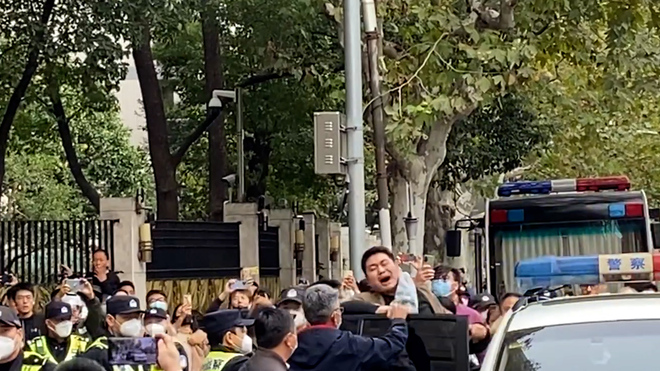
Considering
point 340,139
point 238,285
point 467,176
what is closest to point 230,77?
point 467,176

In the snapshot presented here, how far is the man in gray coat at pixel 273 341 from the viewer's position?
19.3 feet

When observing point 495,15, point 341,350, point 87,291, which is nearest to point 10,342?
point 341,350

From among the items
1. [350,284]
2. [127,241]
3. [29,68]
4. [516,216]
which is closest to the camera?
[350,284]

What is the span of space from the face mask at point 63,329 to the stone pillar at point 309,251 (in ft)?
49.5

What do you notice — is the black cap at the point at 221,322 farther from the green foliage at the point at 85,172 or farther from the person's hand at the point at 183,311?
the green foliage at the point at 85,172

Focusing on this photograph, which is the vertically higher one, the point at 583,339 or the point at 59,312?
the point at 59,312

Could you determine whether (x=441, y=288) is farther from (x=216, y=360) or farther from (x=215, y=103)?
(x=215, y=103)

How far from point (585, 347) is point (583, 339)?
62mm

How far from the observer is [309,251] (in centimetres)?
2328

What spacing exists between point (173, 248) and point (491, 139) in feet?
30.9

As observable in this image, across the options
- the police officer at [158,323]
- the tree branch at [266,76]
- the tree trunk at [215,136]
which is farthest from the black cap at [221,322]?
the tree trunk at [215,136]

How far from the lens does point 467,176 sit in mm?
25766

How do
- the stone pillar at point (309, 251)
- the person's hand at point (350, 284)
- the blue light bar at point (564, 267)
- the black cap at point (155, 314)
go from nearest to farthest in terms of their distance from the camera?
the black cap at point (155, 314) → the blue light bar at point (564, 267) → the person's hand at point (350, 284) → the stone pillar at point (309, 251)

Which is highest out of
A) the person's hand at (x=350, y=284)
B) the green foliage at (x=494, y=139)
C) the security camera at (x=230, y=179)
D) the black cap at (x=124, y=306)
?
the green foliage at (x=494, y=139)
